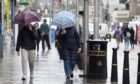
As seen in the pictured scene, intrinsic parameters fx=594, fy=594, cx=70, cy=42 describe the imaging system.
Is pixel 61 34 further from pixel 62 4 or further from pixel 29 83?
pixel 62 4

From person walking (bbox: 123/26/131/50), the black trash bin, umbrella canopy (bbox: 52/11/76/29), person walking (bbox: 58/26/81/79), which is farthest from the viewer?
person walking (bbox: 123/26/131/50)

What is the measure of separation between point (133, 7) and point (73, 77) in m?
94.8

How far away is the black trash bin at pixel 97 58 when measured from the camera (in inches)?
677

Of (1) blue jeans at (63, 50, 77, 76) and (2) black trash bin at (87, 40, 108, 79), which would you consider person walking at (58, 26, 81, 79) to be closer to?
(1) blue jeans at (63, 50, 77, 76)

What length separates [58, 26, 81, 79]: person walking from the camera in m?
16.7

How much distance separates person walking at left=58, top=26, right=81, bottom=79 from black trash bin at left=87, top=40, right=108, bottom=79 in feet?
1.80

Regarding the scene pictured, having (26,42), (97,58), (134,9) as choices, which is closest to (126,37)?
(97,58)

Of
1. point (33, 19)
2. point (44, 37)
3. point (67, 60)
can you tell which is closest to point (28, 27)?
point (33, 19)

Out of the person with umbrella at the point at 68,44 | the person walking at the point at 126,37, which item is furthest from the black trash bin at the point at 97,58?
the person walking at the point at 126,37

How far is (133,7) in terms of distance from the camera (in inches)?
4395

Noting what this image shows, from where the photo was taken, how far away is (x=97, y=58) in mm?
17219

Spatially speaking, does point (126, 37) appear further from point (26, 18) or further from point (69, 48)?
point (69, 48)

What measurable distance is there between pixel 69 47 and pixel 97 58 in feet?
3.30

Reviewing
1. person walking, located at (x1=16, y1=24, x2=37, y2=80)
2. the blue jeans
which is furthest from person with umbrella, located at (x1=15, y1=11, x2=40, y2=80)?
the blue jeans
